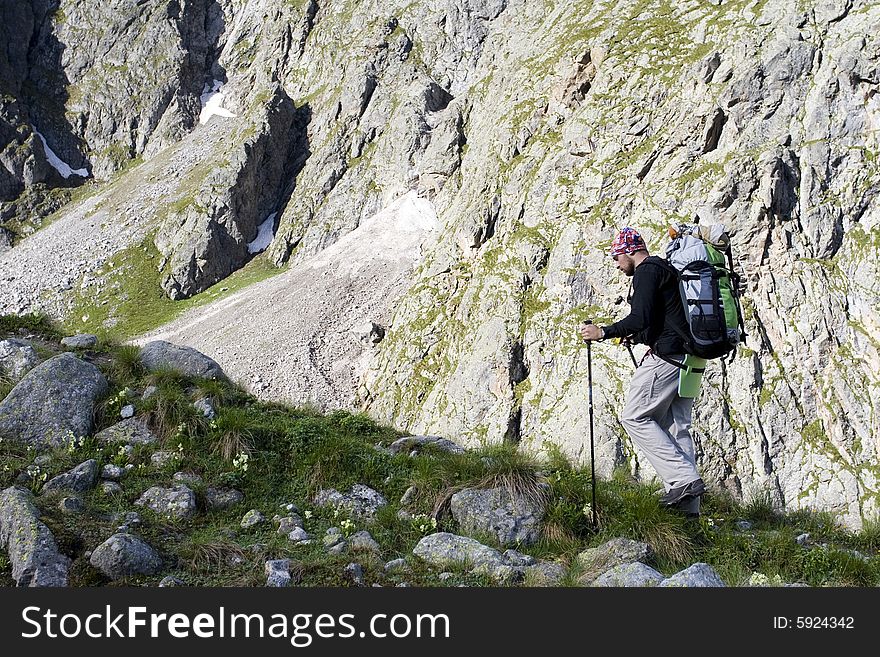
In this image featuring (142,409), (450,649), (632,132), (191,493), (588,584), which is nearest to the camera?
(450,649)

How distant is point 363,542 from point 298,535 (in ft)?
2.22

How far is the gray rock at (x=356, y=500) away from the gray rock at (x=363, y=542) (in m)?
0.54

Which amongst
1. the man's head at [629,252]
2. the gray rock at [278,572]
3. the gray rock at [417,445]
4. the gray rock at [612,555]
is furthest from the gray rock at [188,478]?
the man's head at [629,252]

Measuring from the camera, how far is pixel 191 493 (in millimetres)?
6035

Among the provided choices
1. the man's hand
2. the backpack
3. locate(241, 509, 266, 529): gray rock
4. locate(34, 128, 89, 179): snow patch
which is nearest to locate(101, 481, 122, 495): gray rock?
locate(241, 509, 266, 529): gray rock

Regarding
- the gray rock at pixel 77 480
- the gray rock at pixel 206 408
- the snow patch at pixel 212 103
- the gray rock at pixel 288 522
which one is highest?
the snow patch at pixel 212 103

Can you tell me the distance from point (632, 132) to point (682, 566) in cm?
4680

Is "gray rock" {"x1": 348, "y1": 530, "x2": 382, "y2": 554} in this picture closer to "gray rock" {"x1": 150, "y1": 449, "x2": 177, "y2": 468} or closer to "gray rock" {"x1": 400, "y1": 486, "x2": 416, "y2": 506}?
"gray rock" {"x1": 400, "y1": 486, "x2": 416, "y2": 506}

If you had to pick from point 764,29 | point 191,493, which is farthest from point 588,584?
point 764,29

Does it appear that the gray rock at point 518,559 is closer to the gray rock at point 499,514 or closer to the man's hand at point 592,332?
the gray rock at point 499,514

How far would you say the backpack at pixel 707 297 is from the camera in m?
6.23

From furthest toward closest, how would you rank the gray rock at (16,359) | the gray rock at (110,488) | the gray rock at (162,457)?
the gray rock at (16,359) → the gray rock at (162,457) → the gray rock at (110,488)

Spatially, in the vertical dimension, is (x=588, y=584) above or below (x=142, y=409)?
below

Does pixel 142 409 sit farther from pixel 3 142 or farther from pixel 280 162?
pixel 3 142
